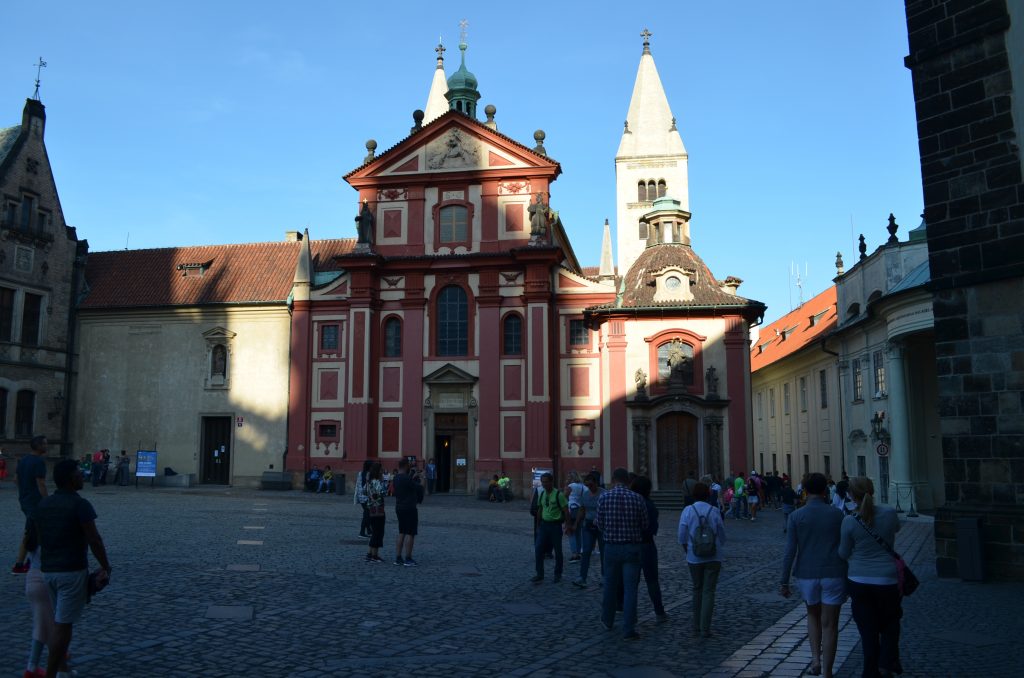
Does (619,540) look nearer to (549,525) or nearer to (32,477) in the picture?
(549,525)

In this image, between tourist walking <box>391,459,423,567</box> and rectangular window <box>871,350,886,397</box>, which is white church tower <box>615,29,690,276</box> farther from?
tourist walking <box>391,459,423,567</box>

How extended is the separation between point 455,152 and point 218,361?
1552 centimetres

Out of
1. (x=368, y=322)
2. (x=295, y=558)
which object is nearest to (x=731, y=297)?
(x=368, y=322)

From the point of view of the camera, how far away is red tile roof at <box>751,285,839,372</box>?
151 ft

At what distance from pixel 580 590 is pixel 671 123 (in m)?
50.3

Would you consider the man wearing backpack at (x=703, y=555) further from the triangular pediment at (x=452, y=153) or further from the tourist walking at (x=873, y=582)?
the triangular pediment at (x=452, y=153)

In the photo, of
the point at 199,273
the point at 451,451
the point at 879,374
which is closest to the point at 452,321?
the point at 451,451

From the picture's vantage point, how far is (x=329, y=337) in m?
40.1

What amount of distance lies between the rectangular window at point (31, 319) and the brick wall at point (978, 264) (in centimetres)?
3895

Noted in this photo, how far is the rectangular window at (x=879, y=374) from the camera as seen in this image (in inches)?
1287

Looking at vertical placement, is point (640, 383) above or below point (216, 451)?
above

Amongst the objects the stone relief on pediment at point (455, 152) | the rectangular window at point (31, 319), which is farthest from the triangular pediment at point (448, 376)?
the rectangular window at point (31, 319)

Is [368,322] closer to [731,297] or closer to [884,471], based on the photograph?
[731,297]

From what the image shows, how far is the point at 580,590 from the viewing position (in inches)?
513
